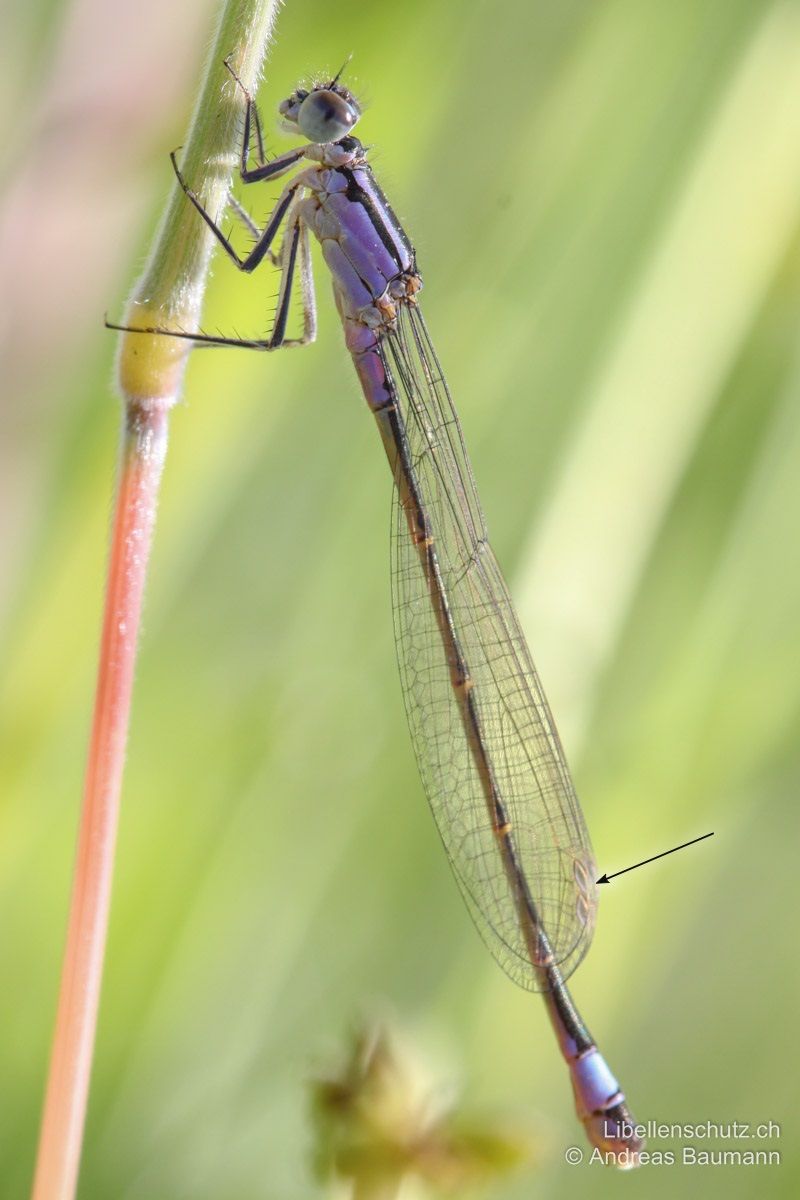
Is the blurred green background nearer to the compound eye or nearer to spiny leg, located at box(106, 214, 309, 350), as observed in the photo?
spiny leg, located at box(106, 214, 309, 350)

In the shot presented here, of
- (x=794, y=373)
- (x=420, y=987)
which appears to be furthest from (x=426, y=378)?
(x=420, y=987)

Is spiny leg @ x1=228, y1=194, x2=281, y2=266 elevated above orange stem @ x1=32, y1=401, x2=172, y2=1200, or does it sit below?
above

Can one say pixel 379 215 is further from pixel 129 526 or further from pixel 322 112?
pixel 129 526

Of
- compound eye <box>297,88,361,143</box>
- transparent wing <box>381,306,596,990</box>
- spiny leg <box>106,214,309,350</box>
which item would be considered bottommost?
transparent wing <box>381,306,596,990</box>

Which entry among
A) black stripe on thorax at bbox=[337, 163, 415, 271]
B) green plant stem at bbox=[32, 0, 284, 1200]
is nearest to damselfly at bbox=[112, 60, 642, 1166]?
black stripe on thorax at bbox=[337, 163, 415, 271]

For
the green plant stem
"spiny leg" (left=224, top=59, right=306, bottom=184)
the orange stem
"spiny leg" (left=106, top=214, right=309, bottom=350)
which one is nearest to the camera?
the green plant stem

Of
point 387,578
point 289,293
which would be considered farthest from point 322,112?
point 387,578
